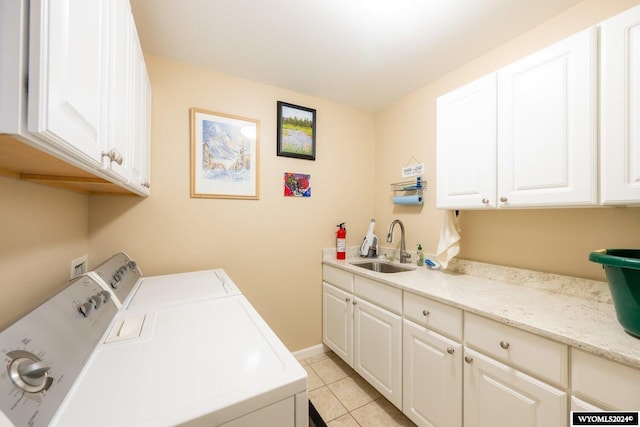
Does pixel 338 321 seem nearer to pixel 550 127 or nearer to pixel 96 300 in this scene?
pixel 96 300

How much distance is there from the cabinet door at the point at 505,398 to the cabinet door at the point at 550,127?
0.77 meters

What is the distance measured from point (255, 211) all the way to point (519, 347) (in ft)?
5.96

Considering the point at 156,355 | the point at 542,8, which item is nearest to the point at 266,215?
the point at 156,355

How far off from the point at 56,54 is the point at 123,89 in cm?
55

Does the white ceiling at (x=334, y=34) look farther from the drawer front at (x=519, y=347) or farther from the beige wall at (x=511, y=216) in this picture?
the drawer front at (x=519, y=347)

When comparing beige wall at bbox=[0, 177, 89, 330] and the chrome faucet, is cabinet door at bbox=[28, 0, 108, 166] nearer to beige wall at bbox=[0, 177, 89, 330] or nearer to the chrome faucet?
beige wall at bbox=[0, 177, 89, 330]

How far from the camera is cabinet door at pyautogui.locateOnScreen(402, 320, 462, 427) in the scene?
120 centimetres

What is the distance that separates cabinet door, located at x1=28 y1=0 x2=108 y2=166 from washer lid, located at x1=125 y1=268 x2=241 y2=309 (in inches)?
30.1

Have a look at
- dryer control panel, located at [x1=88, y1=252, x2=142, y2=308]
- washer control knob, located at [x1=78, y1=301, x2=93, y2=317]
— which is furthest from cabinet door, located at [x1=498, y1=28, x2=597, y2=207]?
dryer control panel, located at [x1=88, y1=252, x2=142, y2=308]

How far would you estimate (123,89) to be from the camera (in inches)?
36.4

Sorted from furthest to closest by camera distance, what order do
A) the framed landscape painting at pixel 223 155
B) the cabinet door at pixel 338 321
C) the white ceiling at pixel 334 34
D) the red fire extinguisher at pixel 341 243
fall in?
the red fire extinguisher at pixel 341 243, the cabinet door at pixel 338 321, the framed landscape painting at pixel 223 155, the white ceiling at pixel 334 34

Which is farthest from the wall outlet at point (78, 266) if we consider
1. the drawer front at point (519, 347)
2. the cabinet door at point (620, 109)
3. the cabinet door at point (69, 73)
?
the cabinet door at point (620, 109)

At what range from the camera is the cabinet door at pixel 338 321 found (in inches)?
76.6

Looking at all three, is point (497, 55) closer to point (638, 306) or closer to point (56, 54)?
Answer: point (638, 306)
